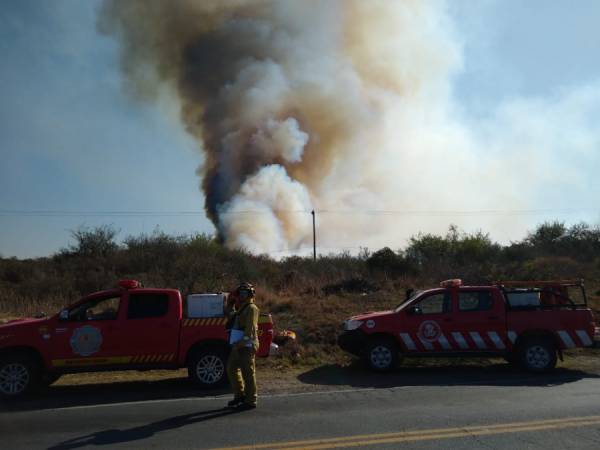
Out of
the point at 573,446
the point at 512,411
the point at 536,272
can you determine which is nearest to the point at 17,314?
the point at 512,411

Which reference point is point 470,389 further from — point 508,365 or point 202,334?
point 202,334

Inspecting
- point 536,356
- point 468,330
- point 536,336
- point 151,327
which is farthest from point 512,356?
point 151,327

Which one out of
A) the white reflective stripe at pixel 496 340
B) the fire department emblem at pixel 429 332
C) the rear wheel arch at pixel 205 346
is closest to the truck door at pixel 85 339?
the rear wheel arch at pixel 205 346

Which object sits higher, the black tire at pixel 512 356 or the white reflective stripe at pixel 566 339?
the white reflective stripe at pixel 566 339

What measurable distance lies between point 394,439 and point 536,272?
75.9 feet

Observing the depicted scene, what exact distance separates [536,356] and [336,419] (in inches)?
223

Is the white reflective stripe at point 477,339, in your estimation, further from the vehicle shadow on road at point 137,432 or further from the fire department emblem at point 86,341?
the fire department emblem at point 86,341

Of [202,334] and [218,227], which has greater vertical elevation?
[218,227]

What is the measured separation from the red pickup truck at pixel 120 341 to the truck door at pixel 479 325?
154 inches

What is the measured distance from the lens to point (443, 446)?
213 inches

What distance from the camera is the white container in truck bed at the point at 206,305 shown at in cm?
916

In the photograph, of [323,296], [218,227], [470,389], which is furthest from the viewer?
[218,227]

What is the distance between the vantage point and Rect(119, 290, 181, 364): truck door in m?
8.77

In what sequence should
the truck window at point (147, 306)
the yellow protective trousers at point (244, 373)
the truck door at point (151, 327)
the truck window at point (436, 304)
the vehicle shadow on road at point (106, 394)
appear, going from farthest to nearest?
the truck window at point (436, 304) < the truck window at point (147, 306) < the truck door at point (151, 327) < the vehicle shadow on road at point (106, 394) < the yellow protective trousers at point (244, 373)
